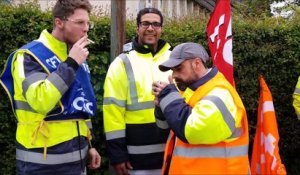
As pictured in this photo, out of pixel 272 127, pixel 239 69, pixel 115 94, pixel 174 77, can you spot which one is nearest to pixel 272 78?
pixel 239 69

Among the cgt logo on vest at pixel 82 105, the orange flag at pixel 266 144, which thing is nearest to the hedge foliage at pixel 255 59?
the orange flag at pixel 266 144

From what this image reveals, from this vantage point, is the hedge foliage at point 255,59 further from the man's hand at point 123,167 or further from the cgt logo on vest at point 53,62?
the cgt logo on vest at point 53,62

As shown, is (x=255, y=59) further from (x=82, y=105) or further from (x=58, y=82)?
(x=58, y=82)

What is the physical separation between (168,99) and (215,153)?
17.8 inches

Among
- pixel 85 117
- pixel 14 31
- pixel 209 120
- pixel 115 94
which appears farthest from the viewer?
pixel 14 31

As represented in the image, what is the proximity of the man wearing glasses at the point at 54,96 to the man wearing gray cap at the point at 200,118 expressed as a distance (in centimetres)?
59

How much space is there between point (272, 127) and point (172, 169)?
2.21 metres

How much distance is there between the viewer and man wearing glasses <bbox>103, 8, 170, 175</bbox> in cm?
380

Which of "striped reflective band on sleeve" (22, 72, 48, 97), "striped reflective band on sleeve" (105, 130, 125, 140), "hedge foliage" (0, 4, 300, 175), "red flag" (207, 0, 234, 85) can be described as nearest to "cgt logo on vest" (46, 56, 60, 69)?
"striped reflective band on sleeve" (22, 72, 48, 97)

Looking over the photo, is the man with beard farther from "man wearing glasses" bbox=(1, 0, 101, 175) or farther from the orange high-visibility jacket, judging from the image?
"man wearing glasses" bbox=(1, 0, 101, 175)

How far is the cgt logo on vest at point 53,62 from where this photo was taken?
3.17 meters

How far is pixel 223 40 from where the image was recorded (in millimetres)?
4422

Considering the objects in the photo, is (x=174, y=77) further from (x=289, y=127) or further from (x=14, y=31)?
(x=289, y=127)

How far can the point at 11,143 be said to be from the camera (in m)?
4.81
